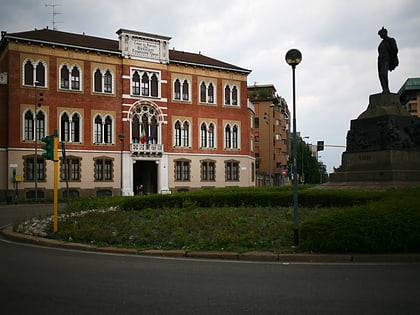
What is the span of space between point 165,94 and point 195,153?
300 inches

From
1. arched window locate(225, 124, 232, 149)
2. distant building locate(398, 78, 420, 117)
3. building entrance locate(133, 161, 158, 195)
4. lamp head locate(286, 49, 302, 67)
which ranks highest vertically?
distant building locate(398, 78, 420, 117)

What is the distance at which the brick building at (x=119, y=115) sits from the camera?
44.6 m

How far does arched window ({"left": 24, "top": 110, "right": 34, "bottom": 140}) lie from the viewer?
148 ft

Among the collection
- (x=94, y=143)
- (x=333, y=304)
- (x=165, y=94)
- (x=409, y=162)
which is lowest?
(x=333, y=304)

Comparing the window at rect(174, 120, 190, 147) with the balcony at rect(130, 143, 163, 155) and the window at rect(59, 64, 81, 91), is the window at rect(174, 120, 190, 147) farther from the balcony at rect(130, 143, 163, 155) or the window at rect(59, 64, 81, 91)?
the window at rect(59, 64, 81, 91)

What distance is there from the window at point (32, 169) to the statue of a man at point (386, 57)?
107 ft

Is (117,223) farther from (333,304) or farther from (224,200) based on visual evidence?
(333,304)

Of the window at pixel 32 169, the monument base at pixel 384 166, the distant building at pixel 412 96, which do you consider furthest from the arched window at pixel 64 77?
the distant building at pixel 412 96

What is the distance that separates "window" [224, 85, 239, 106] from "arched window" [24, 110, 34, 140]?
74.6 ft

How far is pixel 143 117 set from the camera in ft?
170

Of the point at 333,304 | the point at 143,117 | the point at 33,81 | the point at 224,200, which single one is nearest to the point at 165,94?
the point at 143,117

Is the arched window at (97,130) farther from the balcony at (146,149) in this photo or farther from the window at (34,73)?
the window at (34,73)

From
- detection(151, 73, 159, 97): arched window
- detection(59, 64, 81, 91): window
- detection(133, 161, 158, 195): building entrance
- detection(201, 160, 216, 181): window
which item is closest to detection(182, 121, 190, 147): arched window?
detection(201, 160, 216, 181): window

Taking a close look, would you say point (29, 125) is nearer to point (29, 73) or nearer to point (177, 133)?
point (29, 73)
